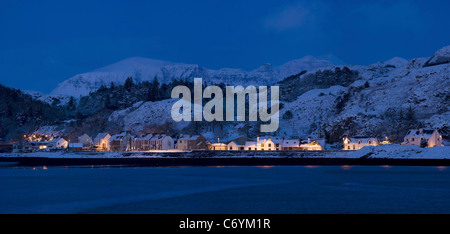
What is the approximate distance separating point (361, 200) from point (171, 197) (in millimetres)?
16365

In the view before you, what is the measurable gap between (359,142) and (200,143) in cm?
4539

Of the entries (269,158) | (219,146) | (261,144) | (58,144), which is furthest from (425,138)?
(58,144)

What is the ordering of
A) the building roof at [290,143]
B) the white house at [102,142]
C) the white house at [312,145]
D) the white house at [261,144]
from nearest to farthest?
the white house at [312,145], the building roof at [290,143], the white house at [261,144], the white house at [102,142]

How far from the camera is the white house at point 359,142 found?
115 metres

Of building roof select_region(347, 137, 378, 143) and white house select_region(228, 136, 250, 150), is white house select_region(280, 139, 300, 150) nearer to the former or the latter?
white house select_region(228, 136, 250, 150)

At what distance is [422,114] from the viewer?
136 m

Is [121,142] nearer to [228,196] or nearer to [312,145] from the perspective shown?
[312,145]

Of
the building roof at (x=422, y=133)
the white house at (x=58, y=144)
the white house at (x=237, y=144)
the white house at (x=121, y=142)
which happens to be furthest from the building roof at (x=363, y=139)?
the white house at (x=58, y=144)

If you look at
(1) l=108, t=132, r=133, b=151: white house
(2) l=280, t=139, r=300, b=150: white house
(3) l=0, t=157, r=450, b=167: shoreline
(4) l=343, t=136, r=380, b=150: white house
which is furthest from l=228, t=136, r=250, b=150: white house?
(1) l=108, t=132, r=133, b=151: white house

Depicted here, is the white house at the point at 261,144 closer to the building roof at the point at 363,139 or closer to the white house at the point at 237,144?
the white house at the point at 237,144


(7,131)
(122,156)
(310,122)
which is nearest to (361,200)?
(122,156)

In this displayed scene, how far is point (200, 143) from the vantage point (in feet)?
431

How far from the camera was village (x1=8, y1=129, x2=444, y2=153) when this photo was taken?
11156 centimetres
